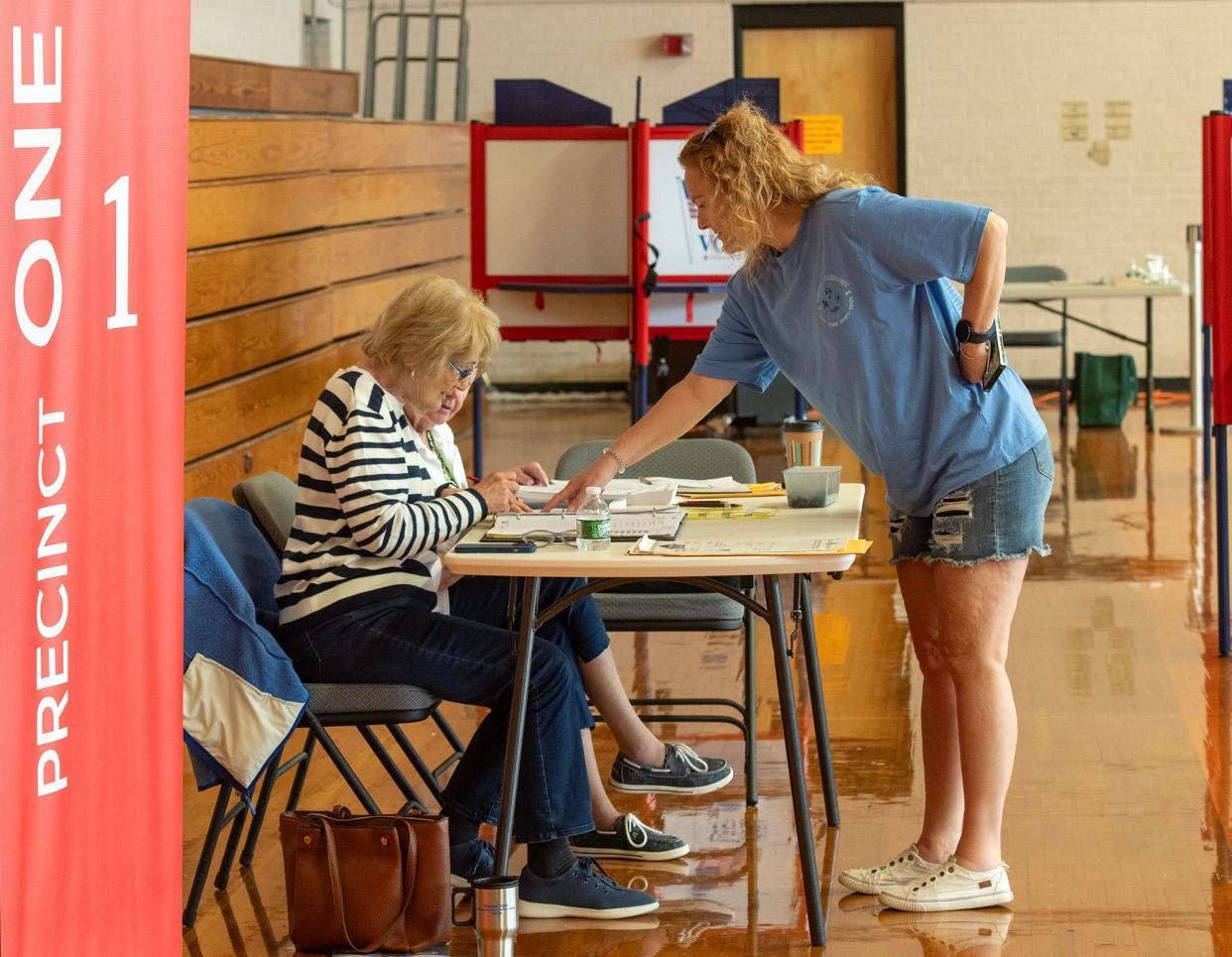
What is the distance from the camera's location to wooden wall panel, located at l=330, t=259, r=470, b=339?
23.1 feet

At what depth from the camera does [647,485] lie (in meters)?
3.40

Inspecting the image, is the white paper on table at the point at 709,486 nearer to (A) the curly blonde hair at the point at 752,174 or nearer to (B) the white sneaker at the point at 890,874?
(A) the curly blonde hair at the point at 752,174

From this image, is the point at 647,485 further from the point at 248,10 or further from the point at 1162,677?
the point at 248,10

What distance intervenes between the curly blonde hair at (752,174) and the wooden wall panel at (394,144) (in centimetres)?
439

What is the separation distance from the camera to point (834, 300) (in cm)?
281

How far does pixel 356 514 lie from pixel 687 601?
0.85 meters

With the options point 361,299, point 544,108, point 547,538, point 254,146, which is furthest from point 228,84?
point 547,538

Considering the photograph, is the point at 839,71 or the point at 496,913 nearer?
the point at 496,913

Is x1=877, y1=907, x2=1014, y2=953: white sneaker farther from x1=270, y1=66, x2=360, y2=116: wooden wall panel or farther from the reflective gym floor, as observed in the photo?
x1=270, y1=66, x2=360, y2=116: wooden wall panel

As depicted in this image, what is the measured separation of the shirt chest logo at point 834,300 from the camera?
9.17 ft

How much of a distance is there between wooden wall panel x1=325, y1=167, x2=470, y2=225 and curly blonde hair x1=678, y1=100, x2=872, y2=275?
4275 millimetres

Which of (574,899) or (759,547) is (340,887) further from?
(759,547)

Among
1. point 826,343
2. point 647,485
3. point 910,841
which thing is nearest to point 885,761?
point 910,841

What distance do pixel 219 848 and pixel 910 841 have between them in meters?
1.39
